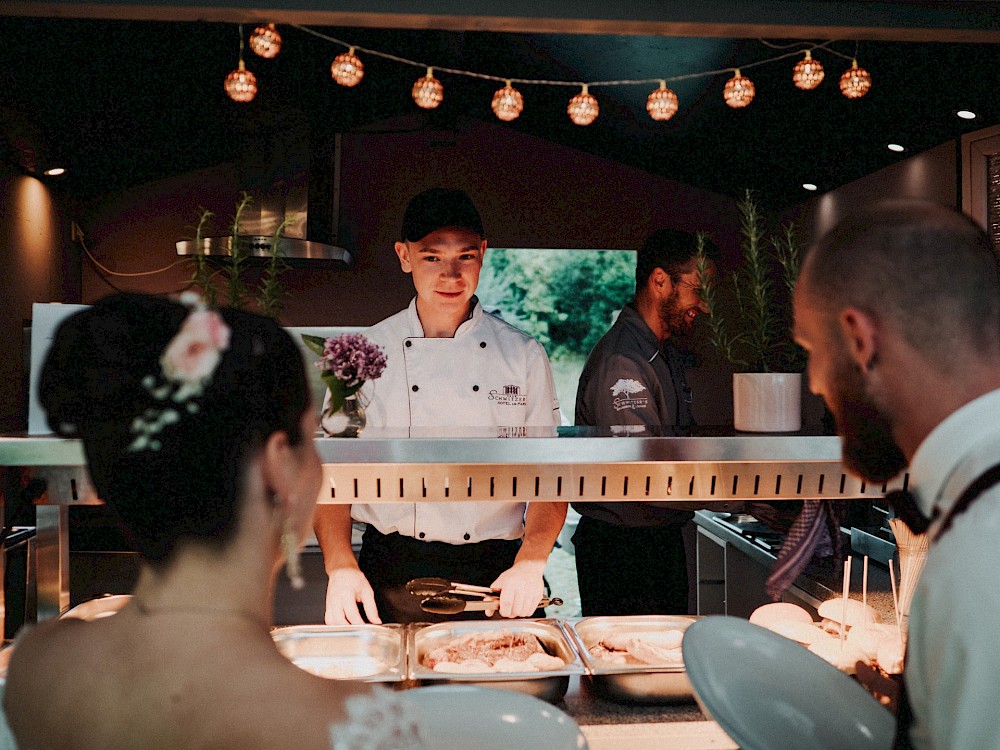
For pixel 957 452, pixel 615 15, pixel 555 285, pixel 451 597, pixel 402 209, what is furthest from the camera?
pixel 555 285

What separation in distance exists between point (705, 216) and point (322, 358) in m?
5.37

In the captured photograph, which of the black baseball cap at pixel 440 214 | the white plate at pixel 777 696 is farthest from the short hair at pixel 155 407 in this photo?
the black baseball cap at pixel 440 214

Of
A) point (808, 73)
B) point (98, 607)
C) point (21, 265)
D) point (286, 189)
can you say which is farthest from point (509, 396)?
point (21, 265)

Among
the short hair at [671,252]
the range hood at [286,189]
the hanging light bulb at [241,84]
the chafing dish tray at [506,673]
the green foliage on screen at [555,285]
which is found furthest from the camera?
the green foliage on screen at [555,285]

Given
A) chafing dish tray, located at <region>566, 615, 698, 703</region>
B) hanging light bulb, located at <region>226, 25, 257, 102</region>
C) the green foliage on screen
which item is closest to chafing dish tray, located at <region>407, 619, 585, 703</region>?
chafing dish tray, located at <region>566, 615, 698, 703</region>

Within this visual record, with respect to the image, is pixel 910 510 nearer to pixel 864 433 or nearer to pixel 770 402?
pixel 864 433

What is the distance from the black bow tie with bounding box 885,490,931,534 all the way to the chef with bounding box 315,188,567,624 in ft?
3.70

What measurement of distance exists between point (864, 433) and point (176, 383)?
2.89 ft

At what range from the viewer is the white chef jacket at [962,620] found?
0.78 metres

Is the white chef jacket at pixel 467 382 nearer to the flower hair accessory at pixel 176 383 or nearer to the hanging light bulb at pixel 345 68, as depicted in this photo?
the hanging light bulb at pixel 345 68

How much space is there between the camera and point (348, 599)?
2.08 meters

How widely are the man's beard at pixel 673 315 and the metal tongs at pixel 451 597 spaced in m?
1.43

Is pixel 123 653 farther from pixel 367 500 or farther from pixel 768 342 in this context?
pixel 768 342

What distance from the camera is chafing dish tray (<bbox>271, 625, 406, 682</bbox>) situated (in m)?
1.83
